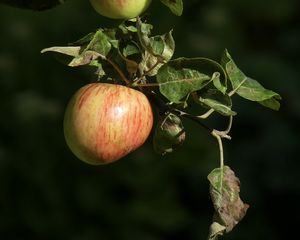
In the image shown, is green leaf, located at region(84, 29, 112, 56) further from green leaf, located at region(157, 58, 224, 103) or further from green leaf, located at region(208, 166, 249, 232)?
green leaf, located at region(208, 166, 249, 232)

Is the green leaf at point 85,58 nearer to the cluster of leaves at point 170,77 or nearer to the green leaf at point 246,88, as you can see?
the cluster of leaves at point 170,77

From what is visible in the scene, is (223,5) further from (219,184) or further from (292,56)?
(219,184)

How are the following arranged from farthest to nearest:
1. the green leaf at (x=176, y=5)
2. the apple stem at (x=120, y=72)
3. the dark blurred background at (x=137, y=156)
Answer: the dark blurred background at (x=137, y=156) → the apple stem at (x=120, y=72) → the green leaf at (x=176, y=5)

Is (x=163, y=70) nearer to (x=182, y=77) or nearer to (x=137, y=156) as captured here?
(x=182, y=77)

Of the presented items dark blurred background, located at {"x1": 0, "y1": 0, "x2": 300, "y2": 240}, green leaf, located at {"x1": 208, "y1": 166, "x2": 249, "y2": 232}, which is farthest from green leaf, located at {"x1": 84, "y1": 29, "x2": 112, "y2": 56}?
dark blurred background, located at {"x1": 0, "y1": 0, "x2": 300, "y2": 240}

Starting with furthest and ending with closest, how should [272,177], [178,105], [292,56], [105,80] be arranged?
[292,56] < [272,177] < [105,80] < [178,105]

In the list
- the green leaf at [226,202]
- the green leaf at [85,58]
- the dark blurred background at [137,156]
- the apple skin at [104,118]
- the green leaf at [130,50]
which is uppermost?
the green leaf at [130,50]

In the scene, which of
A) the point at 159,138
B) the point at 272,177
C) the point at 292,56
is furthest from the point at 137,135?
the point at 292,56

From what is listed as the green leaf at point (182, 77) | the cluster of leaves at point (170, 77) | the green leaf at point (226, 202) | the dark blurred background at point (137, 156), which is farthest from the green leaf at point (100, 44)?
the dark blurred background at point (137, 156)
